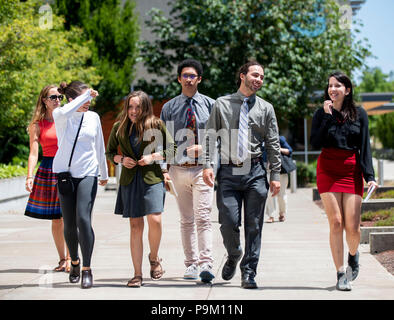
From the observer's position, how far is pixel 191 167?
6691 mm

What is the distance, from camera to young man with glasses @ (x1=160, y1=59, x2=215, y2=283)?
21.6 feet

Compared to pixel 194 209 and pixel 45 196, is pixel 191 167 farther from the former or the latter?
pixel 45 196

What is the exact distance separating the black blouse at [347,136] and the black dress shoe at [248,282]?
1290 mm

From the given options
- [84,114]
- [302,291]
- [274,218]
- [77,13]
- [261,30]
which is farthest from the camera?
[77,13]

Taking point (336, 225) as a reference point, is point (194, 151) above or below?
above

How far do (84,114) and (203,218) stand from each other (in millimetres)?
1491

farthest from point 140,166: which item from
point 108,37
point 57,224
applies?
point 108,37

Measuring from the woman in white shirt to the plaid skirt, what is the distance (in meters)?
0.71

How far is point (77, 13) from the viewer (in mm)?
27859

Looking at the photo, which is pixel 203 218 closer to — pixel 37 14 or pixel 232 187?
pixel 232 187

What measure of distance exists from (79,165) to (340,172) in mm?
2358

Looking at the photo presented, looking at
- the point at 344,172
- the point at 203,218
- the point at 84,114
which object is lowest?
the point at 203,218
